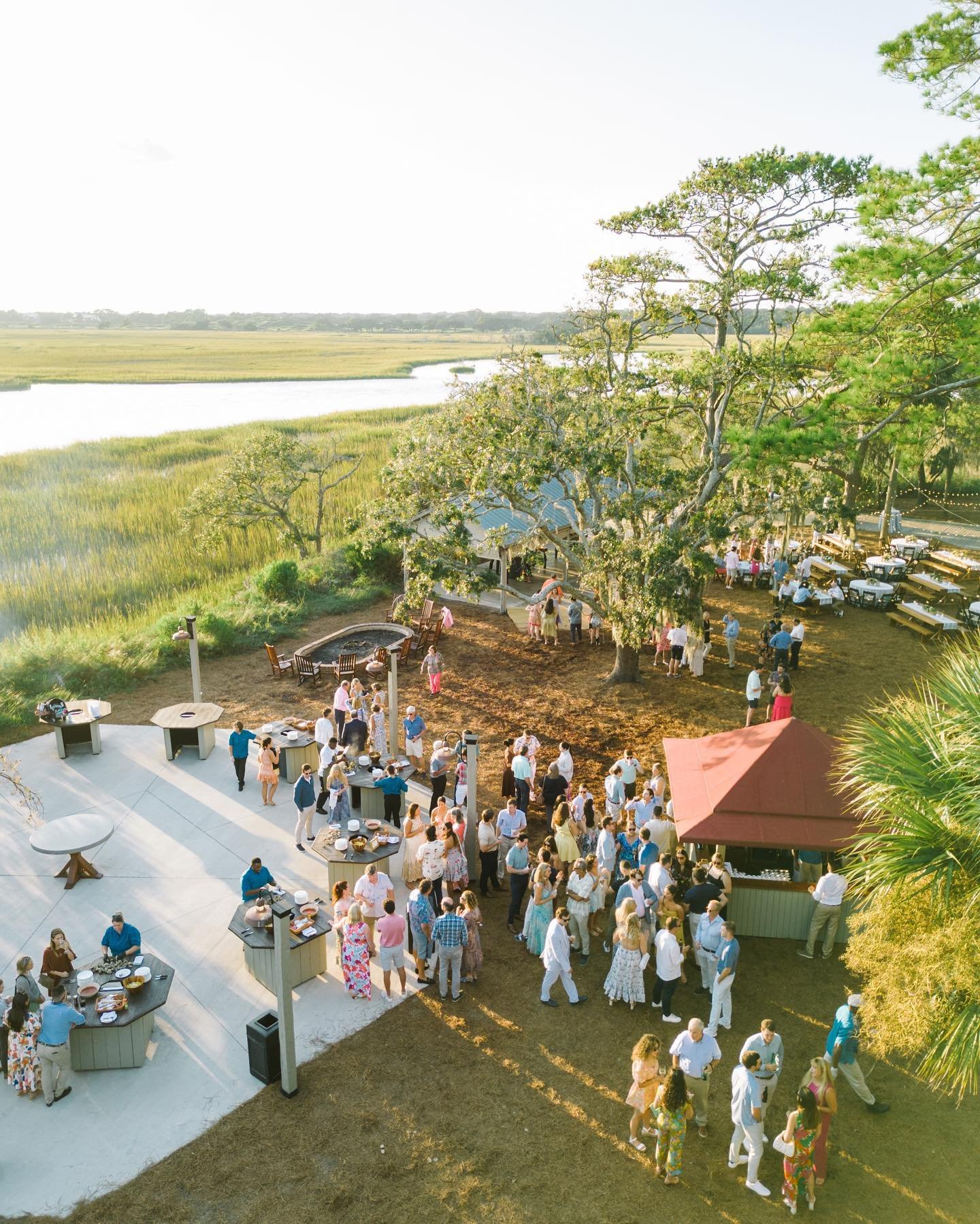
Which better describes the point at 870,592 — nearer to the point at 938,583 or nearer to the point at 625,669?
the point at 938,583

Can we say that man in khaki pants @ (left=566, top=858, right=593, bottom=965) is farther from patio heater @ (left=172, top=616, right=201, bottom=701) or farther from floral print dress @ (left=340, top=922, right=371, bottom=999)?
patio heater @ (left=172, top=616, right=201, bottom=701)

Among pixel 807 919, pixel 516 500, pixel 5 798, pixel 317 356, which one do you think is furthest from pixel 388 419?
pixel 317 356

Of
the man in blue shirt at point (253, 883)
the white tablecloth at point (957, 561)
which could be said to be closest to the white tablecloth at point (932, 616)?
the white tablecloth at point (957, 561)

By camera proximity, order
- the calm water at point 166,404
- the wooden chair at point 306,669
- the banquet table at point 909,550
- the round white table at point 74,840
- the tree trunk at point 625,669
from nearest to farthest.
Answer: the round white table at point 74,840
the tree trunk at point 625,669
the wooden chair at point 306,669
the banquet table at point 909,550
the calm water at point 166,404

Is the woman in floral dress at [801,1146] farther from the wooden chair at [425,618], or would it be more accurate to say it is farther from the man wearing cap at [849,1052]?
the wooden chair at [425,618]

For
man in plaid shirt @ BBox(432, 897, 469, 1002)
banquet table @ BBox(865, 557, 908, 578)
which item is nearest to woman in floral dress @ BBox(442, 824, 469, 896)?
man in plaid shirt @ BBox(432, 897, 469, 1002)

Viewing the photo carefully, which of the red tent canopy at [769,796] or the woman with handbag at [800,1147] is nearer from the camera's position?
the woman with handbag at [800,1147]
